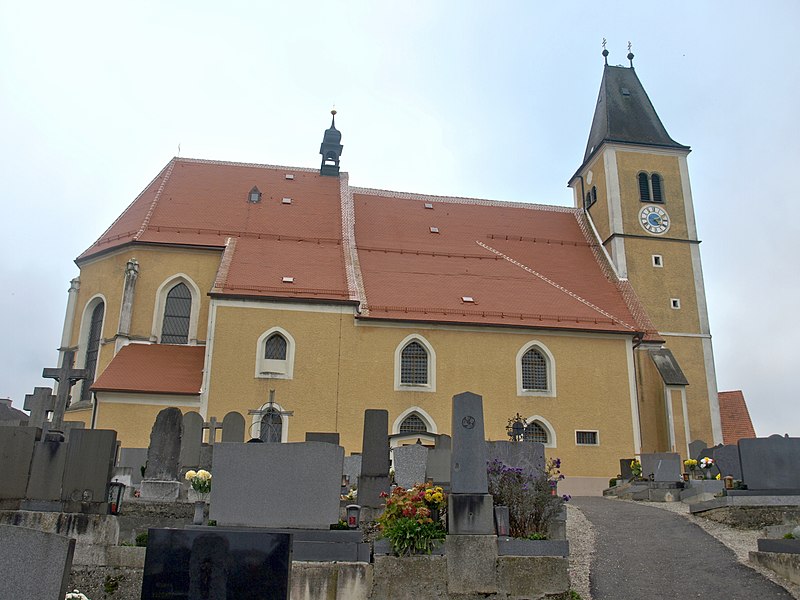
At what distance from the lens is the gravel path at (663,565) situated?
24.2ft

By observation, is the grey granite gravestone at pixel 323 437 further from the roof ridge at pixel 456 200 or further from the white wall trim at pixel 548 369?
the roof ridge at pixel 456 200

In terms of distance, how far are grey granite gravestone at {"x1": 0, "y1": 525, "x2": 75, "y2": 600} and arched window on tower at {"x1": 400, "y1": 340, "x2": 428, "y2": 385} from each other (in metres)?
17.3

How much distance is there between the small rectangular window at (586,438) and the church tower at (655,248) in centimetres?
227

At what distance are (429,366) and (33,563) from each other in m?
17.8

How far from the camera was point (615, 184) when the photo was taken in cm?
2673

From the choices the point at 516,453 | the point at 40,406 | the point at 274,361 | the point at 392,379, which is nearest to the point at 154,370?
the point at 274,361

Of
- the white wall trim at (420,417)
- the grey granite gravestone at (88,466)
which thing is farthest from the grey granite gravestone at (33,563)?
the white wall trim at (420,417)

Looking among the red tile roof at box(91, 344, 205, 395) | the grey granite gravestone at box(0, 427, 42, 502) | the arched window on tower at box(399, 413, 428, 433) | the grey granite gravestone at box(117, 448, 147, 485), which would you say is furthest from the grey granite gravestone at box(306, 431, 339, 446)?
the arched window on tower at box(399, 413, 428, 433)

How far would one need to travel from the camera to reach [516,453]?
980 cm

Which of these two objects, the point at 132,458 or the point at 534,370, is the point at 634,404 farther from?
the point at 132,458

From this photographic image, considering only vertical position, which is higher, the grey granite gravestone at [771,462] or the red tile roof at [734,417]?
the red tile roof at [734,417]

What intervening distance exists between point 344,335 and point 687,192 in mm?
15049

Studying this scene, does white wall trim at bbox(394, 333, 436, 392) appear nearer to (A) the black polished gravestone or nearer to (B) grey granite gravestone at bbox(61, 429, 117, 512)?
(B) grey granite gravestone at bbox(61, 429, 117, 512)

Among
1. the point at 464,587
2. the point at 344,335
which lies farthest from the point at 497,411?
the point at 464,587
